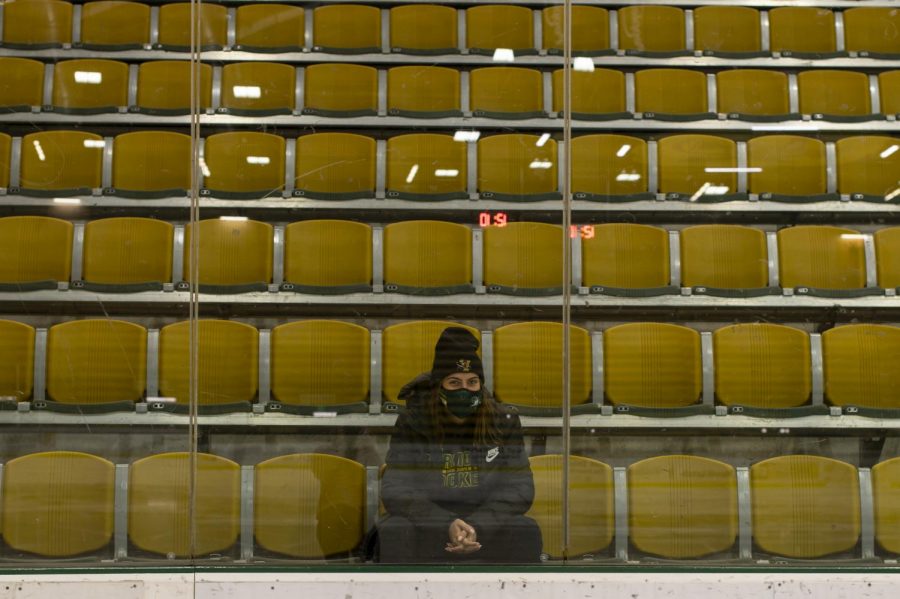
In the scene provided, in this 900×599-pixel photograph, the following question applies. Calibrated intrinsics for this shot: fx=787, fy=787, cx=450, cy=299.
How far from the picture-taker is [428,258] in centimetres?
184

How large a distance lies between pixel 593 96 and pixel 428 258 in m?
0.56

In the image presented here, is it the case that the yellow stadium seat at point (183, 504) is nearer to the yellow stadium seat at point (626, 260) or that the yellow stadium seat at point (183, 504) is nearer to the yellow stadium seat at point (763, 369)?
the yellow stadium seat at point (626, 260)

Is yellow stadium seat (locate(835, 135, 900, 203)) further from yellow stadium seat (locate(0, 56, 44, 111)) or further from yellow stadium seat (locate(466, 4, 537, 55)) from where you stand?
yellow stadium seat (locate(0, 56, 44, 111))

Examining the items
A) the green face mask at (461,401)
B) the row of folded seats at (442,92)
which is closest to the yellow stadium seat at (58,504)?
the green face mask at (461,401)

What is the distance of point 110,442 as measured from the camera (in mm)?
1632

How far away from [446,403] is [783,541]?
0.75 m

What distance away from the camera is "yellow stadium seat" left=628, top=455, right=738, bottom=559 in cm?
161

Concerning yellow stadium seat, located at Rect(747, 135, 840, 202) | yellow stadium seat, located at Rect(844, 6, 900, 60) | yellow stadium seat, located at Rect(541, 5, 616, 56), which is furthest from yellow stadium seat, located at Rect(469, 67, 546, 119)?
yellow stadium seat, located at Rect(844, 6, 900, 60)

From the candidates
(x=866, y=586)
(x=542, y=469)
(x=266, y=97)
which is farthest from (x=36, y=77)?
(x=866, y=586)

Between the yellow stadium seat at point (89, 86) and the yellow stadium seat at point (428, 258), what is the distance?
0.80 meters

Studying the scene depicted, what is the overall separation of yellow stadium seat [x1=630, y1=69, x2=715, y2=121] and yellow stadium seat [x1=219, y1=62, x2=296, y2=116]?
2.96 feet

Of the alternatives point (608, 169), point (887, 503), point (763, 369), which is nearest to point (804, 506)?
point (887, 503)

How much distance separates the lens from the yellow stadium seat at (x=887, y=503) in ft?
5.33

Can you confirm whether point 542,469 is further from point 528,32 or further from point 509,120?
point 528,32
